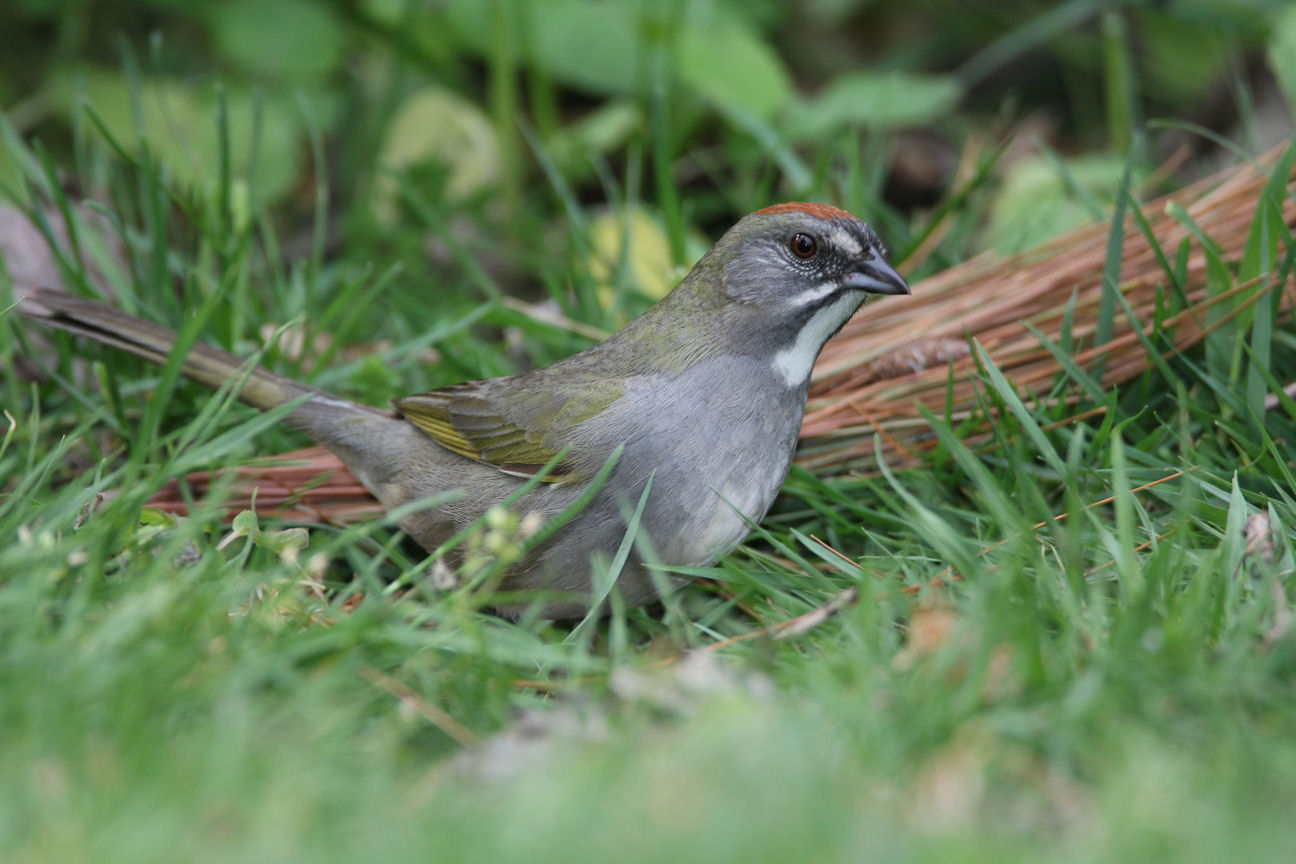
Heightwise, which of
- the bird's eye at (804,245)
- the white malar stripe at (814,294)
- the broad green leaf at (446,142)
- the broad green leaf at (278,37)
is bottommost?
the broad green leaf at (446,142)

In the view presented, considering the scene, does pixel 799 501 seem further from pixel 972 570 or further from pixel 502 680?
pixel 502 680

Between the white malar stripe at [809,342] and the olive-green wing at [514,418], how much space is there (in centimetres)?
47

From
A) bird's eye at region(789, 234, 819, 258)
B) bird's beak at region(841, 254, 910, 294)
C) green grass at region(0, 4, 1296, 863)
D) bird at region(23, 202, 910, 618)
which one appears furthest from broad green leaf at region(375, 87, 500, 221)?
bird's beak at region(841, 254, 910, 294)

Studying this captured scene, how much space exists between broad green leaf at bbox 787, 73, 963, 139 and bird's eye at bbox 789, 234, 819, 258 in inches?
80.9

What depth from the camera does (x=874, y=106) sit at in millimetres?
5465

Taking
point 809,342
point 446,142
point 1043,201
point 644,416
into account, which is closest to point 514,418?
point 644,416

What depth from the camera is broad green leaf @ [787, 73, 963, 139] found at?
17.7ft

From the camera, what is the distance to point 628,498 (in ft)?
10.7

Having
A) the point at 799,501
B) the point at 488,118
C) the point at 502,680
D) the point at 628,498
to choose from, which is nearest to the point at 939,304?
the point at 799,501

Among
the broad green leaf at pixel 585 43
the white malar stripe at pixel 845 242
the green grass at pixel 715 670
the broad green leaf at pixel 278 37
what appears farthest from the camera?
the broad green leaf at pixel 585 43

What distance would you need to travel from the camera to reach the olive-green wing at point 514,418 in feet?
11.2

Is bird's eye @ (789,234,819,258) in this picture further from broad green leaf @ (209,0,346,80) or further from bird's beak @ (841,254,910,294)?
broad green leaf @ (209,0,346,80)

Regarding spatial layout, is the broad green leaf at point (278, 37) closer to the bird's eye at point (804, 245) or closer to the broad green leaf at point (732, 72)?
the broad green leaf at point (732, 72)

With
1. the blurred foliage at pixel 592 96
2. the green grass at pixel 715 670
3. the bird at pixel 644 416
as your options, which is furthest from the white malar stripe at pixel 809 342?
the blurred foliage at pixel 592 96
